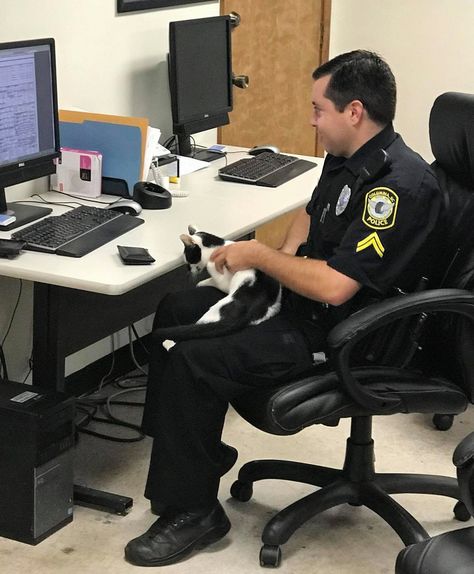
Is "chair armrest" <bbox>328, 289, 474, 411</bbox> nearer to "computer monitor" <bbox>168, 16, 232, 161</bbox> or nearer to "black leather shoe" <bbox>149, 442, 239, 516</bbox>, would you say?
"black leather shoe" <bbox>149, 442, 239, 516</bbox>

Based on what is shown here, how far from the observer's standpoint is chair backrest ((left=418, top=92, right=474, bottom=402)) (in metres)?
2.36

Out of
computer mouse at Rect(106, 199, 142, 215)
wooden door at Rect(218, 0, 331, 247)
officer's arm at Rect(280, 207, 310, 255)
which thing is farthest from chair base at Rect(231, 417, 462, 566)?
wooden door at Rect(218, 0, 331, 247)

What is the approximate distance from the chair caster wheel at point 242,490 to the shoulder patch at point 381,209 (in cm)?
85

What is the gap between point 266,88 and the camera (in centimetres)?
429

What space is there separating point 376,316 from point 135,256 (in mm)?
616

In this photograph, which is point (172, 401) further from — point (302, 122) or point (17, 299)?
point (302, 122)

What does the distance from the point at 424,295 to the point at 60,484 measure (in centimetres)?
103

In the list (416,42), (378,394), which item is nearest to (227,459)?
(378,394)

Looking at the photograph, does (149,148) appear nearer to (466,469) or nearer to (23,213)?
(23,213)

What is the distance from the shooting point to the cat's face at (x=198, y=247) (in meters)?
2.52

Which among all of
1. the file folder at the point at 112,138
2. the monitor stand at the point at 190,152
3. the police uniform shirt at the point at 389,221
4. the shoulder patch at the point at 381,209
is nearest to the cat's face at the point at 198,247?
the police uniform shirt at the point at 389,221

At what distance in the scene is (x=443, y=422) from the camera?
3186 millimetres

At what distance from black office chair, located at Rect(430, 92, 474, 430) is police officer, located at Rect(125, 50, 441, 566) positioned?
6 cm

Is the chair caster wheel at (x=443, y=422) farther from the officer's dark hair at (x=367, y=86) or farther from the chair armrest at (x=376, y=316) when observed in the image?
the officer's dark hair at (x=367, y=86)
